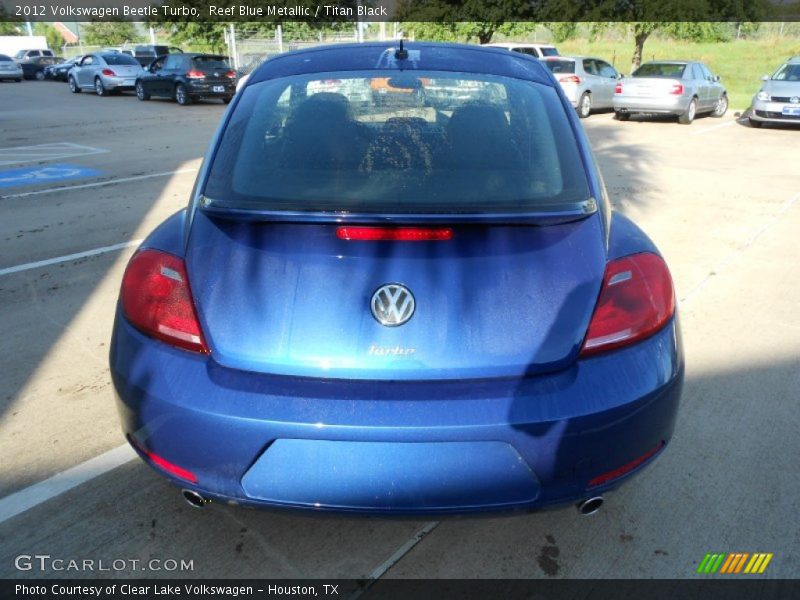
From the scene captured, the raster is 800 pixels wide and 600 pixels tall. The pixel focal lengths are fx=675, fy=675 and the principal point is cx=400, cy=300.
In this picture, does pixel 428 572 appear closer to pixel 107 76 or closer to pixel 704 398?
pixel 704 398

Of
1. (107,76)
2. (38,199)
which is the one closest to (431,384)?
(38,199)

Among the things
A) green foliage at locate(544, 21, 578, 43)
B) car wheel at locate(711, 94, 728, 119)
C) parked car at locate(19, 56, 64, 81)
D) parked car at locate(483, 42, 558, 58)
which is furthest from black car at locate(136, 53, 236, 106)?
parked car at locate(19, 56, 64, 81)

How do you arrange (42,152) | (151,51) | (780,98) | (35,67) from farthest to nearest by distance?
(35,67) < (151,51) < (780,98) < (42,152)

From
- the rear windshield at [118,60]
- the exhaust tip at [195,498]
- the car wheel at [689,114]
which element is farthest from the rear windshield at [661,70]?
the rear windshield at [118,60]

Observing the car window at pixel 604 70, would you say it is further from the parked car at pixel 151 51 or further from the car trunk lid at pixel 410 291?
the parked car at pixel 151 51

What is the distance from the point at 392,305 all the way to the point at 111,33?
236ft

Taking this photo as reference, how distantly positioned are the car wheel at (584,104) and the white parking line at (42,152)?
37.7 ft

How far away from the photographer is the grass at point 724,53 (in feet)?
102

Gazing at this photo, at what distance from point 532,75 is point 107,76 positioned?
2575 cm

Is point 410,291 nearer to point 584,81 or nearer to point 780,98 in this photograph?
point 780,98

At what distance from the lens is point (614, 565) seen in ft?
7.71

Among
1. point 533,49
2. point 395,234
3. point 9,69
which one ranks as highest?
point 533,49

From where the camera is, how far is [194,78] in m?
20.8

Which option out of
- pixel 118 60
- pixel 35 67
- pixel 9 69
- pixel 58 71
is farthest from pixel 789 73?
pixel 35 67
